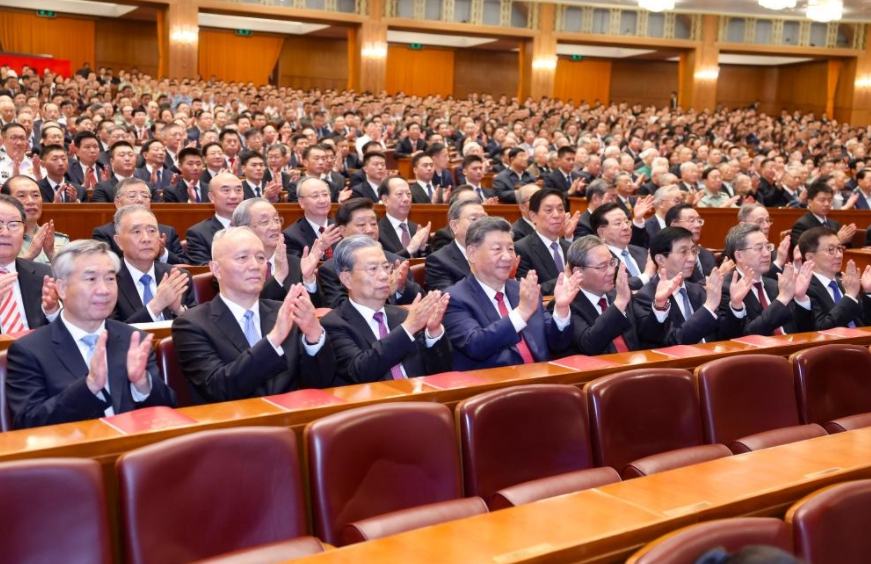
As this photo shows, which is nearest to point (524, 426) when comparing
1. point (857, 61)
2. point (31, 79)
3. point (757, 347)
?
point (757, 347)

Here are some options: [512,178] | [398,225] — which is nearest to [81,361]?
[398,225]

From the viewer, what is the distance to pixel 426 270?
3.46m

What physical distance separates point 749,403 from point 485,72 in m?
15.7

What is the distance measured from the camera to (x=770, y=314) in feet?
9.96

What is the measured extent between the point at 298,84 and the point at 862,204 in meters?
11.9

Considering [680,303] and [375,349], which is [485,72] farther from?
[375,349]

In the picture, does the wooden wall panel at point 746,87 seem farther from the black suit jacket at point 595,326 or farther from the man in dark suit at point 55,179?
the black suit jacket at point 595,326

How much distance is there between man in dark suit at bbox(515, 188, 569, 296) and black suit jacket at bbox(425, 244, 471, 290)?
0.39 m

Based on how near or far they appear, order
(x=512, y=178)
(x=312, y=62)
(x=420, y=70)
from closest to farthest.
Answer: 1. (x=512, y=178)
2. (x=312, y=62)
3. (x=420, y=70)

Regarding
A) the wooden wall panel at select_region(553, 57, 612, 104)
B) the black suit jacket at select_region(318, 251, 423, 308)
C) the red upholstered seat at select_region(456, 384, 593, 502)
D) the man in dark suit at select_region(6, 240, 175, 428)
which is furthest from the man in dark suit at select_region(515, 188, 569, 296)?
the wooden wall panel at select_region(553, 57, 612, 104)

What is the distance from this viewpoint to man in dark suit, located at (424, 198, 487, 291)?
3373 mm

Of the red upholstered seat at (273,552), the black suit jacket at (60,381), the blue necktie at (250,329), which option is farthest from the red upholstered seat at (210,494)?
the blue necktie at (250,329)

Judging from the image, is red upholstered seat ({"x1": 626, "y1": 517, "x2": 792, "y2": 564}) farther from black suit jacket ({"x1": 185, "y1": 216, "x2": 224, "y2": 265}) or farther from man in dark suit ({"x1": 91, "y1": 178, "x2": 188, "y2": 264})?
black suit jacket ({"x1": 185, "y1": 216, "x2": 224, "y2": 265})

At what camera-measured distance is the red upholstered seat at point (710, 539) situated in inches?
42.5
